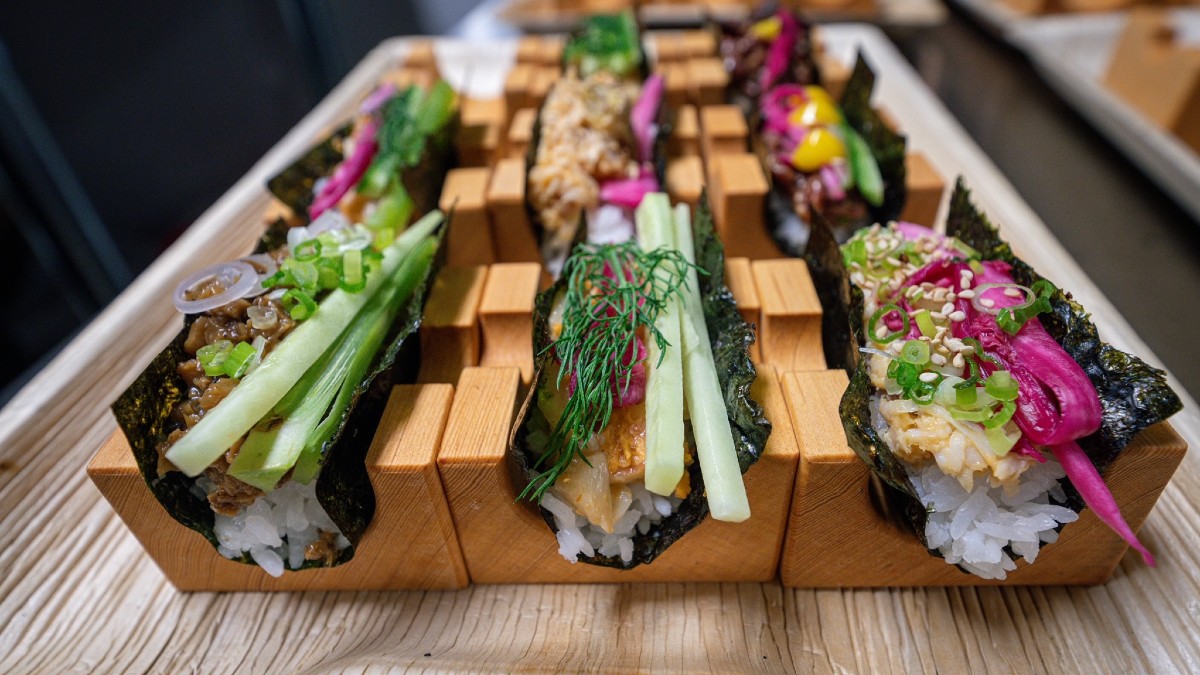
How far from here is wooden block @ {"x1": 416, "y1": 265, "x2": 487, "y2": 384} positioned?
1888 millimetres

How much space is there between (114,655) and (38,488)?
0.64m

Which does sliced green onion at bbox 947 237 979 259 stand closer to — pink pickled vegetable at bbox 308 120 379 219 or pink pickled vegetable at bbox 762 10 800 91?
pink pickled vegetable at bbox 762 10 800 91

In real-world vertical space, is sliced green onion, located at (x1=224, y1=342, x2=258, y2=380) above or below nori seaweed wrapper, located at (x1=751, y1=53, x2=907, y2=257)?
above

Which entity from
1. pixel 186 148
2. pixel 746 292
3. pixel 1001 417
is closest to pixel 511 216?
pixel 746 292

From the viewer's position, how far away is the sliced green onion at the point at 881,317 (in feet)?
5.31

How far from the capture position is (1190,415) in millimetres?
1968

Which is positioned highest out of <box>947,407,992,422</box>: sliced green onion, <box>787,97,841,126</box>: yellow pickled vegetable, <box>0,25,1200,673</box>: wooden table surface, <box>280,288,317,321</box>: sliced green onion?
<box>280,288,317,321</box>: sliced green onion

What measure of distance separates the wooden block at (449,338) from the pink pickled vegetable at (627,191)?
723mm

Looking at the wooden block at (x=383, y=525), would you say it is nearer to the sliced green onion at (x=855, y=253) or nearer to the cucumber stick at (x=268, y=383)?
the cucumber stick at (x=268, y=383)

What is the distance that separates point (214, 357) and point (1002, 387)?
1.78 m

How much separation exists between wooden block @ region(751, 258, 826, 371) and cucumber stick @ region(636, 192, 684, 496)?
1.01 ft

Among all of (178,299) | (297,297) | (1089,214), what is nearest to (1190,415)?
(1089,214)

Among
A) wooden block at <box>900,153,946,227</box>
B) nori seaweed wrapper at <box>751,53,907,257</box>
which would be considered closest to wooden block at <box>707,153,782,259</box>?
nori seaweed wrapper at <box>751,53,907,257</box>

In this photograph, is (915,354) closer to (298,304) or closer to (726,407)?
(726,407)
